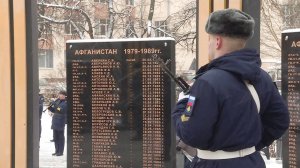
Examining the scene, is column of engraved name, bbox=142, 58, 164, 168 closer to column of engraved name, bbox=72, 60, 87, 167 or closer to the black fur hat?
column of engraved name, bbox=72, 60, 87, 167

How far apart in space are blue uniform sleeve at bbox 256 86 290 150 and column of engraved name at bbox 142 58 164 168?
1938mm

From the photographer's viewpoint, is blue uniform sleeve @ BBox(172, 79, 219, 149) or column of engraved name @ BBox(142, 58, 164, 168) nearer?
blue uniform sleeve @ BBox(172, 79, 219, 149)

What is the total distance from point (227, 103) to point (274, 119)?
16.1 inches

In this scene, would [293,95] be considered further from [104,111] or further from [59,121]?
[59,121]

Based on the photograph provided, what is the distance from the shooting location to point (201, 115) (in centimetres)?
216

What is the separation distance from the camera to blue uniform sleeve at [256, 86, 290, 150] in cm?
242

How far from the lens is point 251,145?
7.44ft

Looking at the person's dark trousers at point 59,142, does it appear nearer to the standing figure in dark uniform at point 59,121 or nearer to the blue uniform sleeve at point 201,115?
the standing figure in dark uniform at point 59,121

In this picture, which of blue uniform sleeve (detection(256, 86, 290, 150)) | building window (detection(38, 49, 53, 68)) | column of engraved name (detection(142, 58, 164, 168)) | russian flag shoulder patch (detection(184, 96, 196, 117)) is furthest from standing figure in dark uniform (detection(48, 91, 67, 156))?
building window (detection(38, 49, 53, 68))

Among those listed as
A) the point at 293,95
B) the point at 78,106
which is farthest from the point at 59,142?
the point at 293,95

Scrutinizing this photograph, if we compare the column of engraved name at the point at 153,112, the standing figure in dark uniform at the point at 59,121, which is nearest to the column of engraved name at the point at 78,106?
the column of engraved name at the point at 153,112

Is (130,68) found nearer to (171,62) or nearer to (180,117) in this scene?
(171,62)

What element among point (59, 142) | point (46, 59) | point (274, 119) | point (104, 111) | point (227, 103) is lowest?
point (59, 142)
